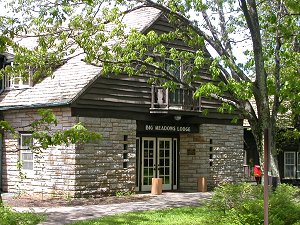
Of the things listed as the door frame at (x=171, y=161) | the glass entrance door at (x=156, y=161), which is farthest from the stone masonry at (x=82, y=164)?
the glass entrance door at (x=156, y=161)

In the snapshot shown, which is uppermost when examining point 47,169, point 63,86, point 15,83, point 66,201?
point 15,83

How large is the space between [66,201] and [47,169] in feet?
6.61

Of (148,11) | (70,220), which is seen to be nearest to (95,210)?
(70,220)

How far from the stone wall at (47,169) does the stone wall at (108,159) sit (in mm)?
340

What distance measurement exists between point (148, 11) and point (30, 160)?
25.1 feet

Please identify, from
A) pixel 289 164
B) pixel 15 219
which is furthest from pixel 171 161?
pixel 15 219

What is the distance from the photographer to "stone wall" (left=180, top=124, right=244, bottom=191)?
23.3 m

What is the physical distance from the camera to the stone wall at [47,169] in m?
18.8

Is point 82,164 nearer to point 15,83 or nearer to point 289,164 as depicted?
point 15,83

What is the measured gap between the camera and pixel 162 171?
892 inches

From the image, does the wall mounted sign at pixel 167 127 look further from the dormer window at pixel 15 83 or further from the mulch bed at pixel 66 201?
the dormer window at pixel 15 83

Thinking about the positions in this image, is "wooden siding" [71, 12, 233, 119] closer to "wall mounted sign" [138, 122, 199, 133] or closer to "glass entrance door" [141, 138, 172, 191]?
"wall mounted sign" [138, 122, 199, 133]

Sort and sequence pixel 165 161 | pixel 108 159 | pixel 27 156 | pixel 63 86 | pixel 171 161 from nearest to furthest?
pixel 108 159, pixel 63 86, pixel 27 156, pixel 165 161, pixel 171 161

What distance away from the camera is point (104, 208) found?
16172mm
